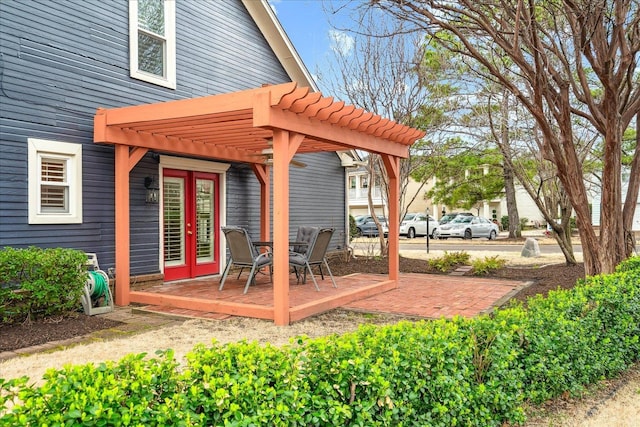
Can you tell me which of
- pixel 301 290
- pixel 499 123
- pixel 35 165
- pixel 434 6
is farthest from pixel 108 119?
pixel 499 123

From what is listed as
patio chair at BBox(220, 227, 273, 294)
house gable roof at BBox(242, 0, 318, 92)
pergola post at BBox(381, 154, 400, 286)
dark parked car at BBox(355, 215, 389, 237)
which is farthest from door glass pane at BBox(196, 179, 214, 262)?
dark parked car at BBox(355, 215, 389, 237)

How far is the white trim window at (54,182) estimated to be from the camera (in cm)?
636

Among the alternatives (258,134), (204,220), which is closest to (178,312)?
(258,134)

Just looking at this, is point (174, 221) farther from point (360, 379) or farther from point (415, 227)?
point (415, 227)

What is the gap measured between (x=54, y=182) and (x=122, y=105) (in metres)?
1.71

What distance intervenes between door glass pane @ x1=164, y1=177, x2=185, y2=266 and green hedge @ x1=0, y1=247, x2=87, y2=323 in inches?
110

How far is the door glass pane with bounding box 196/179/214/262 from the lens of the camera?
30.4 ft

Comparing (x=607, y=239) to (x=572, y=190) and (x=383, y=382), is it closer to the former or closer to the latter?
(x=572, y=190)

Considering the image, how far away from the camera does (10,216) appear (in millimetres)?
6125

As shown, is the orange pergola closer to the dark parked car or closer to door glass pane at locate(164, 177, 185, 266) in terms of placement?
door glass pane at locate(164, 177, 185, 266)

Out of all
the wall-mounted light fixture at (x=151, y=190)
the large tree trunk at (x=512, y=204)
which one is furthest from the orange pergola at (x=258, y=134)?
the large tree trunk at (x=512, y=204)

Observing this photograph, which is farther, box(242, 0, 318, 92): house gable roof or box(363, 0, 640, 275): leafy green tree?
box(242, 0, 318, 92): house gable roof

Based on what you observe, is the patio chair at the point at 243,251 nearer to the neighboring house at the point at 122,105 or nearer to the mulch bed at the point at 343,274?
the neighboring house at the point at 122,105

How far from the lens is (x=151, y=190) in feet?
26.7
